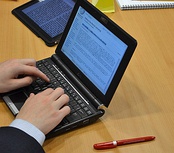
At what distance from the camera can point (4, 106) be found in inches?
37.3

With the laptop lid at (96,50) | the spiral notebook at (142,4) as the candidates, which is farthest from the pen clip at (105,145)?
the spiral notebook at (142,4)

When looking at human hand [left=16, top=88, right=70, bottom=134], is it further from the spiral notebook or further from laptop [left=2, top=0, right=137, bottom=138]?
the spiral notebook

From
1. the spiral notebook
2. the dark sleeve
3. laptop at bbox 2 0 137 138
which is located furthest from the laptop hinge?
the spiral notebook

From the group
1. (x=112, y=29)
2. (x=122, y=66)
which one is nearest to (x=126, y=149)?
(x=122, y=66)

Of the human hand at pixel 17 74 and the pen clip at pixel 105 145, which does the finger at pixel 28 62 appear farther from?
the pen clip at pixel 105 145

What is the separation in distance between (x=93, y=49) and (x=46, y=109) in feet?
0.71

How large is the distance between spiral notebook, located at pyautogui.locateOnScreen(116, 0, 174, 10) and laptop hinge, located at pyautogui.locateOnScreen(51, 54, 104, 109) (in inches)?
18.1

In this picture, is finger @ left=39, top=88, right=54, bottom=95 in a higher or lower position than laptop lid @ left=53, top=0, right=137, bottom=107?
lower

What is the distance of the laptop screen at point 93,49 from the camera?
0.89 m

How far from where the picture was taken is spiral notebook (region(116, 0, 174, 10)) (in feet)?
4.51

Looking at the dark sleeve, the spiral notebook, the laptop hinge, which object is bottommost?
the dark sleeve

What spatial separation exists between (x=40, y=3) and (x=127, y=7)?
0.36m

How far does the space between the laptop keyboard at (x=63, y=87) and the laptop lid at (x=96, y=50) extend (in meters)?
0.04

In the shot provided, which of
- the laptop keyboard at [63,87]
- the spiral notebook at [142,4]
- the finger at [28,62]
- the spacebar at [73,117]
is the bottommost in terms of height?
the spacebar at [73,117]
